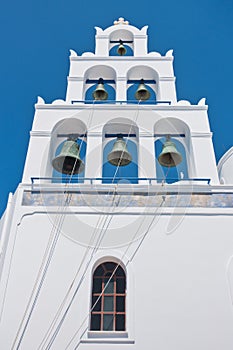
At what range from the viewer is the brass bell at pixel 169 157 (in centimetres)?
755

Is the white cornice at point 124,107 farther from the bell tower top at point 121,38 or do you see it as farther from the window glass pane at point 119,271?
the window glass pane at point 119,271

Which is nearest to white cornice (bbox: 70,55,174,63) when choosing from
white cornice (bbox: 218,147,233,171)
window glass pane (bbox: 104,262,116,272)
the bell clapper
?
white cornice (bbox: 218,147,233,171)

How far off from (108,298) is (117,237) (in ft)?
2.84

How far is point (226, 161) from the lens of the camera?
8.98 m

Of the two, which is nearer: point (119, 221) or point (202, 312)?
point (202, 312)

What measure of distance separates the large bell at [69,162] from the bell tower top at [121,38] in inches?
138

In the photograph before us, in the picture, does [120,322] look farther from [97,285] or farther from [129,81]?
[129,81]

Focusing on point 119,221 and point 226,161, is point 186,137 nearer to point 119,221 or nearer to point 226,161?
point 226,161

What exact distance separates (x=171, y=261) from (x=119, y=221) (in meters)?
0.97

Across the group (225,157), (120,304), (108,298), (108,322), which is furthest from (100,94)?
(108,322)

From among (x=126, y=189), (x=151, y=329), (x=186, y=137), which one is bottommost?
(x=151, y=329)

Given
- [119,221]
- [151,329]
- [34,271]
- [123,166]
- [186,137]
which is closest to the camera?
[151,329]

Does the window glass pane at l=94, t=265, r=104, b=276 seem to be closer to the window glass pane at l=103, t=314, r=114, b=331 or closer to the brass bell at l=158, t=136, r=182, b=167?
the window glass pane at l=103, t=314, r=114, b=331

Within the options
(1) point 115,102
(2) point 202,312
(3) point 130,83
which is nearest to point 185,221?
(2) point 202,312
